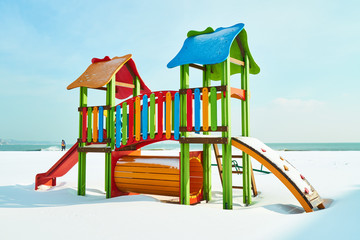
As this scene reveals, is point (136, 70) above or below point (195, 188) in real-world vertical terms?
above

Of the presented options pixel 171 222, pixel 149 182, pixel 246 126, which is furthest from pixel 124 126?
pixel 171 222

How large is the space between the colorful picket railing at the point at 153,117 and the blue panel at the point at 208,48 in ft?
1.99

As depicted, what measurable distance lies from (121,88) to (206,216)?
18.9 feet

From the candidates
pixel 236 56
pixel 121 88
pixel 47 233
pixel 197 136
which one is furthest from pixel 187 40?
pixel 47 233

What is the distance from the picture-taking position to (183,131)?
6.73 m

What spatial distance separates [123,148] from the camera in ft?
28.1

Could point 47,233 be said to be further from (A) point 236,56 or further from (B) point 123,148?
(A) point 236,56

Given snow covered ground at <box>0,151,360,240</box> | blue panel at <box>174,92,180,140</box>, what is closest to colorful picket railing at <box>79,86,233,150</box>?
blue panel at <box>174,92,180,140</box>

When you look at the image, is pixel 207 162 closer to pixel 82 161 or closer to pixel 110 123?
pixel 110 123

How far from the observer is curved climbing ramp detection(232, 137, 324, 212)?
5.72 metres

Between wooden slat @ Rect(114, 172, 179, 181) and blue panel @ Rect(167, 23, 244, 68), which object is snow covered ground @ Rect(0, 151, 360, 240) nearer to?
wooden slat @ Rect(114, 172, 179, 181)

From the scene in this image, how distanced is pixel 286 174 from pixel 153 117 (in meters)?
3.20

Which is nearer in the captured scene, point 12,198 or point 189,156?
point 189,156

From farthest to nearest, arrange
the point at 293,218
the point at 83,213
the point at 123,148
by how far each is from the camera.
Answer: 1. the point at 123,148
2. the point at 83,213
3. the point at 293,218
